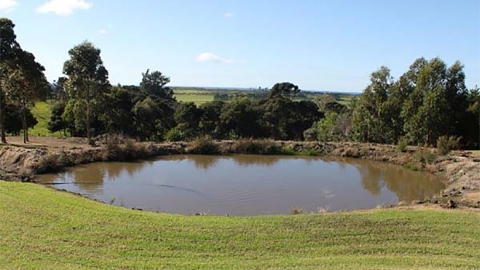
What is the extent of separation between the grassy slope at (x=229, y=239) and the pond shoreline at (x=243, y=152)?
2715mm

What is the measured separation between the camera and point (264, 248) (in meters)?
7.80

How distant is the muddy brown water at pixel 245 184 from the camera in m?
13.1

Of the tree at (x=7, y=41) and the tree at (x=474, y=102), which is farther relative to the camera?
the tree at (x=474, y=102)

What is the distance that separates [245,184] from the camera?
16.0 meters

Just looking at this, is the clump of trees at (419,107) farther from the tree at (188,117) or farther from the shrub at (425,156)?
the tree at (188,117)

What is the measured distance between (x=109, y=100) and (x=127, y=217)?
21.5 m

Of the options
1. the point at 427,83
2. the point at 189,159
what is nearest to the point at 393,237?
the point at 189,159

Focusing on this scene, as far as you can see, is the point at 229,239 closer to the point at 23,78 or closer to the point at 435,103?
the point at 23,78

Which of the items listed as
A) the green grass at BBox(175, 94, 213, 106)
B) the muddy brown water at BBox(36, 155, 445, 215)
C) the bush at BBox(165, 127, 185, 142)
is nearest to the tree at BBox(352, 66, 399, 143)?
the muddy brown water at BBox(36, 155, 445, 215)

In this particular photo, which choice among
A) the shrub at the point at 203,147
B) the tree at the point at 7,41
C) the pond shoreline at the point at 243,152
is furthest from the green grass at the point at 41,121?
the shrub at the point at 203,147

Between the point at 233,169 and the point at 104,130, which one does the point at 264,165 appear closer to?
the point at 233,169

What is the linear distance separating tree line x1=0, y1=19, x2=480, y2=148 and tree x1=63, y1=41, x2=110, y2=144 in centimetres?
A: 5

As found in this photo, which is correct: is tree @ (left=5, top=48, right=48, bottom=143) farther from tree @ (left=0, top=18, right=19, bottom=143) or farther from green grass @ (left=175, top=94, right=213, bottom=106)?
green grass @ (left=175, top=94, right=213, bottom=106)

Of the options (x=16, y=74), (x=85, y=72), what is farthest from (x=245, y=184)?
(x=16, y=74)
